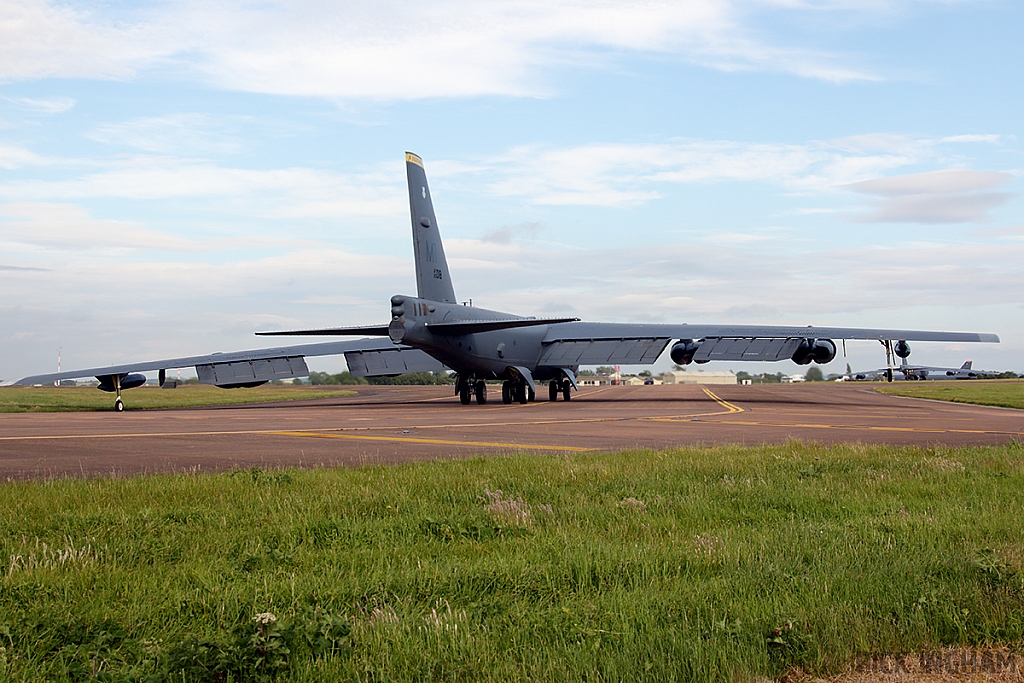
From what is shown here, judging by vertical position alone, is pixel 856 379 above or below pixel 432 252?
below

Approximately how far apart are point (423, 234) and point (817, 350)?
1873cm

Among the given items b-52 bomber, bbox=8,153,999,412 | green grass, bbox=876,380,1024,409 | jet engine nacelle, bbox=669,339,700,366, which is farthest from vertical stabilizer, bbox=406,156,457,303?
green grass, bbox=876,380,1024,409

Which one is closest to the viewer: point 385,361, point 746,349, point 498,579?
point 498,579

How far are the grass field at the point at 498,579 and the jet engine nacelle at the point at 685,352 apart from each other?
31.3m

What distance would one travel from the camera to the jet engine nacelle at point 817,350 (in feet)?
131

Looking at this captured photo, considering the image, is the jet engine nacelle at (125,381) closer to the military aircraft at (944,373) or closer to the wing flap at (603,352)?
the wing flap at (603,352)

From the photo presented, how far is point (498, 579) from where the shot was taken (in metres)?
5.73

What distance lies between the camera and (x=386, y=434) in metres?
20.5

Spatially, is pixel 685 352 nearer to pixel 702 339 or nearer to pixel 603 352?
pixel 702 339

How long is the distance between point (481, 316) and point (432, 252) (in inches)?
143

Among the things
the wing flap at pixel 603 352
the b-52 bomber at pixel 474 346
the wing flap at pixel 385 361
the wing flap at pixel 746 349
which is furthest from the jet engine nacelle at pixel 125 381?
the wing flap at pixel 746 349

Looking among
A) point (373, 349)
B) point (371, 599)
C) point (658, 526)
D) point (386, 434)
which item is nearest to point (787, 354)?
point (373, 349)

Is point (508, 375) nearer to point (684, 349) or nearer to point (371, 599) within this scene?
point (684, 349)

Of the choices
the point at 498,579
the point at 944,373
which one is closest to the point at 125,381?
the point at 498,579
